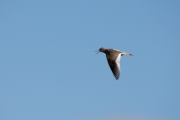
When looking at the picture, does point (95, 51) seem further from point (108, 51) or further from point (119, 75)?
point (119, 75)

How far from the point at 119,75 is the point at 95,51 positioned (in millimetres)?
5519

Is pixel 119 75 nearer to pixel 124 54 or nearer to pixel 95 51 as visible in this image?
pixel 124 54

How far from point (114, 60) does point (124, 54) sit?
0.99 metres

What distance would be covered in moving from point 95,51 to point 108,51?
2.28 m

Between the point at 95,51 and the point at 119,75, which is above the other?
the point at 95,51

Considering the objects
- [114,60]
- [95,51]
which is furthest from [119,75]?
[95,51]

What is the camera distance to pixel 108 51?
4800 centimetres

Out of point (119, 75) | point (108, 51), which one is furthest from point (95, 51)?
point (119, 75)

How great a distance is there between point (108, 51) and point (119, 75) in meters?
3.48

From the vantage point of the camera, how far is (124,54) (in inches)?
1842

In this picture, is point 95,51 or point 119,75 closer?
point 119,75

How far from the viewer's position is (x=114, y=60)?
4644 cm

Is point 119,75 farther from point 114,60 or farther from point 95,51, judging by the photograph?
point 95,51

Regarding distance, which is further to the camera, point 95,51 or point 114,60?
point 95,51
